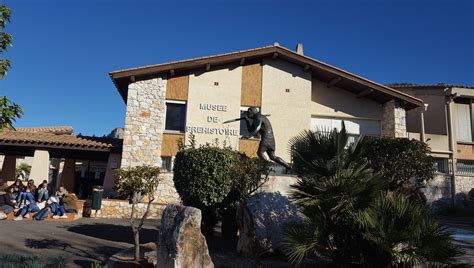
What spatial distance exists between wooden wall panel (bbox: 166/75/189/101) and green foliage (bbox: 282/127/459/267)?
1058cm

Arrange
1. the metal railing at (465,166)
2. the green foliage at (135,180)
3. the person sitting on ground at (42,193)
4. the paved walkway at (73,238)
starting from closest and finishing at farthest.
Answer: the green foliage at (135,180) < the paved walkway at (73,238) < the person sitting on ground at (42,193) < the metal railing at (465,166)

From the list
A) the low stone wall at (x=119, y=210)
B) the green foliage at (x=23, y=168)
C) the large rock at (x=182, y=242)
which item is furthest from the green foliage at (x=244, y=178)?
the green foliage at (x=23, y=168)

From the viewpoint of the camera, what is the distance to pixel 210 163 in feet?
27.5

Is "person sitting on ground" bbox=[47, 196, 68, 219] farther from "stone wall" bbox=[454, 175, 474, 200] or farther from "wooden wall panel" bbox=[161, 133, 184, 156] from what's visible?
"stone wall" bbox=[454, 175, 474, 200]

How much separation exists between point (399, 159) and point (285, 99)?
989cm

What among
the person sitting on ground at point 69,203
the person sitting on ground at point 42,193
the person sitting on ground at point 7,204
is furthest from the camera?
the person sitting on ground at point 42,193

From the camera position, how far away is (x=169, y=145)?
16.3 m

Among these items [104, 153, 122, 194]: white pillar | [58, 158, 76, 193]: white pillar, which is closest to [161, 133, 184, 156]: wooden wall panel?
[104, 153, 122, 194]: white pillar

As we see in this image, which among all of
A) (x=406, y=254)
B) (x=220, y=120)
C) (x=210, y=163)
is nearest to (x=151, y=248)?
(x=210, y=163)

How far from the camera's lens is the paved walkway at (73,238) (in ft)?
26.2

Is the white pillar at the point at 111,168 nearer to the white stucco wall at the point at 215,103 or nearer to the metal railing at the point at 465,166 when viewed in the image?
the white stucco wall at the point at 215,103

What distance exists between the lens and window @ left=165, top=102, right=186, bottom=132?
1675 cm

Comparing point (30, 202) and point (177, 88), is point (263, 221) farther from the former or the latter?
point (177, 88)

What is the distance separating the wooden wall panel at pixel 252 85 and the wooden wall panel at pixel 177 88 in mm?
2442
